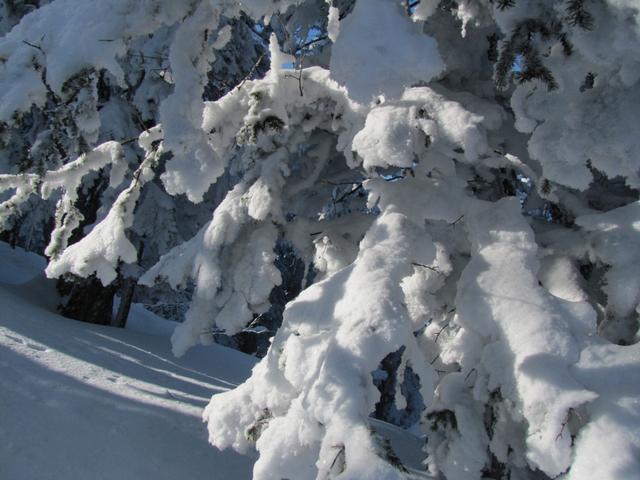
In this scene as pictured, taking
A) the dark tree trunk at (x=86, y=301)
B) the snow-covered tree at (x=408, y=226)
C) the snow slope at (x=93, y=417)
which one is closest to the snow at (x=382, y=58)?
the snow-covered tree at (x=408, y=226)

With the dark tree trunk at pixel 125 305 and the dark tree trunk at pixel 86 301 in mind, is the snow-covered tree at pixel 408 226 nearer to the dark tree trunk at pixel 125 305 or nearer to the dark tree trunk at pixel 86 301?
the dark tree trunk at pixel 86 301

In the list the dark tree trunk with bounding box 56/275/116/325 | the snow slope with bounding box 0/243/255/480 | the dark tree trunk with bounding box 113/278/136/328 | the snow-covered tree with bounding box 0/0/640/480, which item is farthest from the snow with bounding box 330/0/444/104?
the dark tree trunk with bounding box 113/278/136/328

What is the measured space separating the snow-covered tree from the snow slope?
860mm

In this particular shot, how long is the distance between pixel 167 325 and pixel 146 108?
227 inches

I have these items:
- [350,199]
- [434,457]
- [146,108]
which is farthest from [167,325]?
[434,457]

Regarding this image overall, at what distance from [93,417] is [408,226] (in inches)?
106

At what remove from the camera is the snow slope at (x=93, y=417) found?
10.7 feet

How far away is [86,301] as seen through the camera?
890 centimetres

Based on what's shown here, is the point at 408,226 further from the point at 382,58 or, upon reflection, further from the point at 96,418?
the point at 96,418

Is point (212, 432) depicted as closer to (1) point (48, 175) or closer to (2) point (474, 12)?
(1) point (48, 175)

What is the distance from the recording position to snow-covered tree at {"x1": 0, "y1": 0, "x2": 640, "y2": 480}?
195 cm

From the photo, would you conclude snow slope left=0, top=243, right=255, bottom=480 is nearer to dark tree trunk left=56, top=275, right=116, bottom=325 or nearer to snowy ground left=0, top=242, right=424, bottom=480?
snowy ground left=0, top=242, right=424, bottom=480

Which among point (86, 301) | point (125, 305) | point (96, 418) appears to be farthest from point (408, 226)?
point (125, 305)

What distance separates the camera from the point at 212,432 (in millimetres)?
2766
